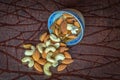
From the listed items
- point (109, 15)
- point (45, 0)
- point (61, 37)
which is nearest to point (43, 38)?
point (61, 37)

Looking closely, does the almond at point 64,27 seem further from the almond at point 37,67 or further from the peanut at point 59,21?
the almond at point 37,67

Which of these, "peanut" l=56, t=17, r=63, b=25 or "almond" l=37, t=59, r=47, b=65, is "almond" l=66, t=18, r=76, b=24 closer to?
"peanut" l=56, t=17, r=63, b=25

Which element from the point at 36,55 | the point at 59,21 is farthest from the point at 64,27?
the point at 36,55

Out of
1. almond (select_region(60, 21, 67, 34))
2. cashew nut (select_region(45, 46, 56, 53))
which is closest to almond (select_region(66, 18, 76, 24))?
almond (select_region(60, 21, 67, 34))

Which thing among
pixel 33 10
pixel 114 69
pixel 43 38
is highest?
pixel 33 10

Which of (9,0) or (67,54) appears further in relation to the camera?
(9,0)

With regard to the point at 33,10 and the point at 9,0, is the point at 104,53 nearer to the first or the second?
the point at 33,10

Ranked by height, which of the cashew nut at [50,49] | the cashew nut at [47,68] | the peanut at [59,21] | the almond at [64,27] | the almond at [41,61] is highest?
the peanut at [59,21]

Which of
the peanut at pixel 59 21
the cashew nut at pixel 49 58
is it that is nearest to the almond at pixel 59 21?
the peanut at pixel 59 21
